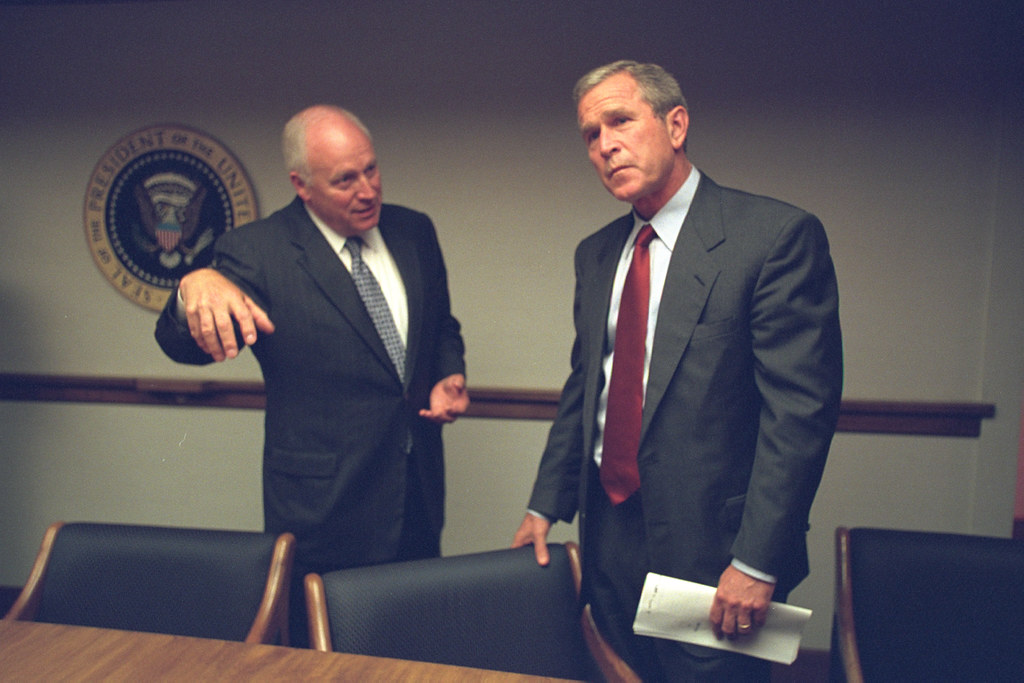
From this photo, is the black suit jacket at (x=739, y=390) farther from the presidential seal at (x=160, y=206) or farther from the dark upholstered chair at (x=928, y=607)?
the presidential seal at (x=160, y=206)

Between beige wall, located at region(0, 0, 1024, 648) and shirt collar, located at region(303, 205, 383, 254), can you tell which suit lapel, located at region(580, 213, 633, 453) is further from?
beige wall, located at region(0, 0, 1024, 648)

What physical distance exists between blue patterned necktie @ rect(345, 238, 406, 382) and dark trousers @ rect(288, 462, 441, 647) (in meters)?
0.30

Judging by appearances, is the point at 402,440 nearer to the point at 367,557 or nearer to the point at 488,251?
the point at 367,557

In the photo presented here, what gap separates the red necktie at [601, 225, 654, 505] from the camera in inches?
57.7

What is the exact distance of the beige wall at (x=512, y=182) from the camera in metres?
2.63

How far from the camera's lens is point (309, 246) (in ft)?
6.14

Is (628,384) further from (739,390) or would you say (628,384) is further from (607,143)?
(607,143)

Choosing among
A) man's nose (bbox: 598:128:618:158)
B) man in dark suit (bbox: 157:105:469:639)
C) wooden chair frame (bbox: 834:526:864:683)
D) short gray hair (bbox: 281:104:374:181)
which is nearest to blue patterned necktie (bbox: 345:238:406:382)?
man in dark suit (bbox: 157:105:469:639)

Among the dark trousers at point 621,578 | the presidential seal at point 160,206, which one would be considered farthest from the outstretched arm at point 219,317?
Answer: the presidential seal at point 160,206

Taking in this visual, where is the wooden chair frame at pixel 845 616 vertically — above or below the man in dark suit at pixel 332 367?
below

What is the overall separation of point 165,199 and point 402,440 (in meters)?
1.93

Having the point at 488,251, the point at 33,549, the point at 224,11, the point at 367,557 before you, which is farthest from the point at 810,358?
the point at 33,549

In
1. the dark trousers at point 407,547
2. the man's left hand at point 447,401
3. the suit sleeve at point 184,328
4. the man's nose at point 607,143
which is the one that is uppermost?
the man's nose at point 607,143

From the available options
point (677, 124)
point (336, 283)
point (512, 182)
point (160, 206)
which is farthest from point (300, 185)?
point (160, 206)
